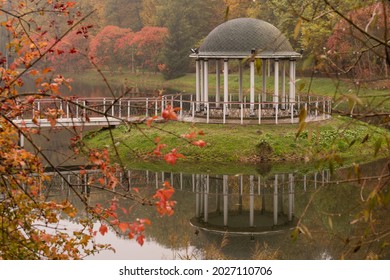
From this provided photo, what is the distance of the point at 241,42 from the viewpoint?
89.9ft

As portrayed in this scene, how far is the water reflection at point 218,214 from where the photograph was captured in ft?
49.4

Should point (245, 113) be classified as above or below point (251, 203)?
above


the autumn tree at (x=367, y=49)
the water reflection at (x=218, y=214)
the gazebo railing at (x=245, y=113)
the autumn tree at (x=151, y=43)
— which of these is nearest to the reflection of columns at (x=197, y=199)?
the water reflection at (x=218, y=214)

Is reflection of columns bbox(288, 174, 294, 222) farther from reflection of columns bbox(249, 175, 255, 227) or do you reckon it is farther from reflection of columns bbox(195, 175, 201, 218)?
reflection of columns bbox(195, 175, 201, 218)

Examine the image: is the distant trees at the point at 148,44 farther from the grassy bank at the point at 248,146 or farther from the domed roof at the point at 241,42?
the grassy bank at the point at 248,146

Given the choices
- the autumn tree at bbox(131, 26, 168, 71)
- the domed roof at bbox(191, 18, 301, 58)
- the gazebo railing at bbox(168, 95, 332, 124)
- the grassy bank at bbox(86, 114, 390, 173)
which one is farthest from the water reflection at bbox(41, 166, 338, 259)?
the autumn tree at bbox(131, 26, 168, 71)

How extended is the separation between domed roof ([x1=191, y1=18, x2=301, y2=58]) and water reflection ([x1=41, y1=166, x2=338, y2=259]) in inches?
247

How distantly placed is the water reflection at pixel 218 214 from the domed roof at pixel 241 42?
628 cm

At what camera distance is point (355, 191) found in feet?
66.8

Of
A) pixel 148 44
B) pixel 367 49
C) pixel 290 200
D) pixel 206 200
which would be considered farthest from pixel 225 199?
pixel 148 44

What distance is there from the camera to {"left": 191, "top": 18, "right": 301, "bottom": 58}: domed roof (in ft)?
89.2

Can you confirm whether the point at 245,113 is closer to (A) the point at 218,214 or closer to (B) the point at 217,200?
(B) the point at 217,200

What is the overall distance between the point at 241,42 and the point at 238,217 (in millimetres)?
11020

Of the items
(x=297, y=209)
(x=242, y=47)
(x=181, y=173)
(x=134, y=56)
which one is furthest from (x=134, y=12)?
(x=297, y=209)
